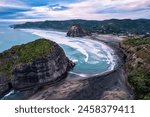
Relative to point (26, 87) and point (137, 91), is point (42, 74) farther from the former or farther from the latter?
point (137, 91)

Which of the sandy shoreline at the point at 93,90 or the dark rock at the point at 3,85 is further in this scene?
the dark rock at the point at 3,85

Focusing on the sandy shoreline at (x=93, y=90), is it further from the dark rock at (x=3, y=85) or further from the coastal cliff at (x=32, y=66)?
the dark rock at (x=3, y=85)

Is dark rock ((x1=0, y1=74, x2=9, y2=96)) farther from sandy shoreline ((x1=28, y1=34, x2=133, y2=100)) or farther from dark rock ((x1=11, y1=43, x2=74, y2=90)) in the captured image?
sandy shoreline ((x1=28, y1=34, x2=133, y2=100))

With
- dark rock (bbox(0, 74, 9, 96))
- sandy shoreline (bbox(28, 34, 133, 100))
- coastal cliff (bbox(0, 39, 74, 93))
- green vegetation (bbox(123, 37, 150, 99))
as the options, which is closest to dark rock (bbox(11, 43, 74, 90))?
coastal cliff (bbox(0, 39, 74, 93))

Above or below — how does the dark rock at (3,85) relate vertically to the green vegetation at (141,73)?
below

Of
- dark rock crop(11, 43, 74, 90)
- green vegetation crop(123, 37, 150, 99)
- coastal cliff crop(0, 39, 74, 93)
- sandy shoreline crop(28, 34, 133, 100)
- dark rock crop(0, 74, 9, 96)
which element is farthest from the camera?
coastal cliff crop(0, 39, 74, 93)

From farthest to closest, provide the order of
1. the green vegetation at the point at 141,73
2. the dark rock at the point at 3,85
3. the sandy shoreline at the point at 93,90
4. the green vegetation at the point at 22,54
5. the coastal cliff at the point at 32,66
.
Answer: the green vegetation at the point at 22,54 < the coastal cliff at the point at 32,66 < the dark rock at the point at 3,85 < the green vegetation at the point at 141,73 < the sandy shoreline at the point at 93,90

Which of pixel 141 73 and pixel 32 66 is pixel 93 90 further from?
pixel 32 66

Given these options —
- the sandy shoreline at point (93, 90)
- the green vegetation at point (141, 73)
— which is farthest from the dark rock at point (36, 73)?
the green vegetation at point (141, 73)

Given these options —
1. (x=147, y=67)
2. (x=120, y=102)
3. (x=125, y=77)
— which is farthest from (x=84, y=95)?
(x=120, y=102)
